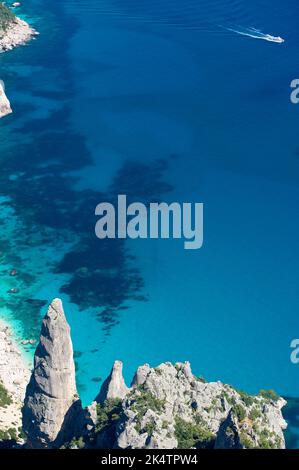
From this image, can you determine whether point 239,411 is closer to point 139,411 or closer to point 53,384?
point 139,411

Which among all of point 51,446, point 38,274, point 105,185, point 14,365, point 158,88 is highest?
point 158,88

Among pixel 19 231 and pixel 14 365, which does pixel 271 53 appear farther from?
pixel 14 365

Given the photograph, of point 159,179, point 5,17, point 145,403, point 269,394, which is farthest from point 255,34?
point 145,403

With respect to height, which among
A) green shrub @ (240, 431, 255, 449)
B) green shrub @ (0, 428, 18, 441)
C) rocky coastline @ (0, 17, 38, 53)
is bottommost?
green shrub @ (240, 431, 255, 449)

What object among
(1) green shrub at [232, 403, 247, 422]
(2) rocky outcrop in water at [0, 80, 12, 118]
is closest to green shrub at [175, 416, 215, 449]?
(1) green shrub at [232, 403, 247, 422]

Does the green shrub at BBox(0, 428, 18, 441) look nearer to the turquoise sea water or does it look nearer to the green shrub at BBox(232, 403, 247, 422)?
the turquoise sea water
